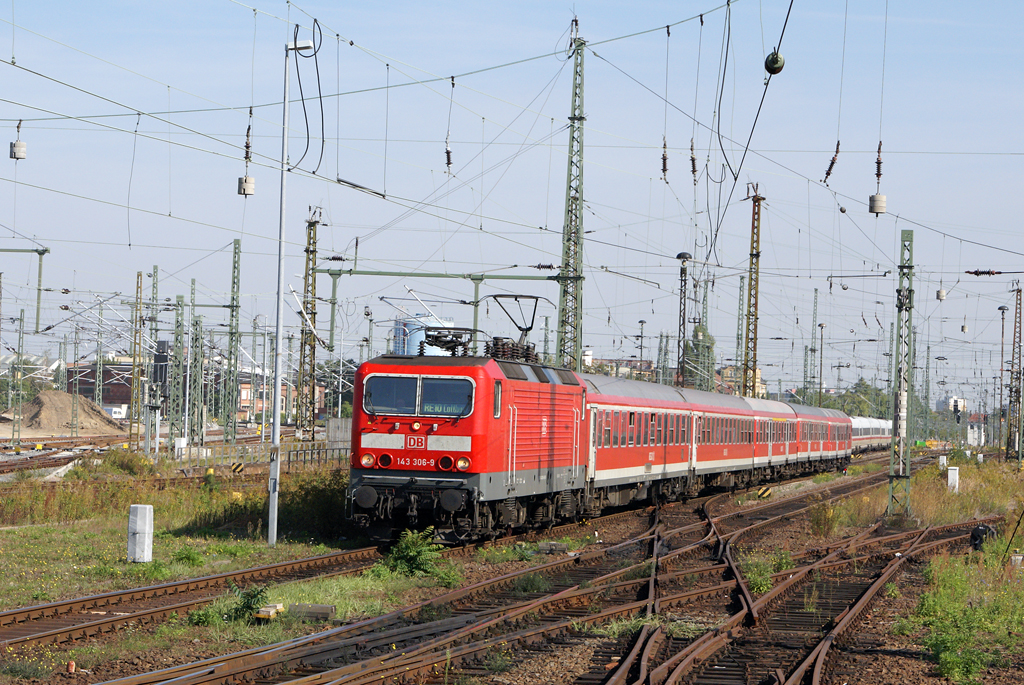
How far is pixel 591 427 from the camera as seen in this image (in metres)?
24.3

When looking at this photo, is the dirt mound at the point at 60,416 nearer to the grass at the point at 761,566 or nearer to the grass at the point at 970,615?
the grass at the point at 761,566

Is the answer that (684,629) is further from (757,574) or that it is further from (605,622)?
(757,574)

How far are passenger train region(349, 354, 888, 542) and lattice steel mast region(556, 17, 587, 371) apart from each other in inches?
101

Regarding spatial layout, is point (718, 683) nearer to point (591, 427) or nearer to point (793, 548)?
point (793, 548)

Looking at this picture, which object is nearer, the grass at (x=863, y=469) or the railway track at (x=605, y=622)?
the railway track at (x=605, y=622)

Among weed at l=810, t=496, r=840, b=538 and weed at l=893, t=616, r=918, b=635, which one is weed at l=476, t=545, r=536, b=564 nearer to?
weed at l=893, t=616, r=918, b=635

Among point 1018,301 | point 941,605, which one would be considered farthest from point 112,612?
point 1018,301

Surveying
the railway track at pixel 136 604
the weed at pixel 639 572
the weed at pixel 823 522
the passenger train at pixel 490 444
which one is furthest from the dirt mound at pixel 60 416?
the weed at pixel 639 572

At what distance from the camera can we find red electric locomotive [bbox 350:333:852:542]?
1827 cm

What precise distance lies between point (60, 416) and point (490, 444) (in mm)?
75380

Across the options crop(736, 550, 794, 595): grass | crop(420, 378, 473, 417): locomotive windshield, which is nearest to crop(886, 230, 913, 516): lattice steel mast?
crop(736, 550, 794, 595): grass

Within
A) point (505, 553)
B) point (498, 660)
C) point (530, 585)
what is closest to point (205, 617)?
point (498, 660)

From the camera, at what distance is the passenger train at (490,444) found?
18.3 m

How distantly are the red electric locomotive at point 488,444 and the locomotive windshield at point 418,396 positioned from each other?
2cm
